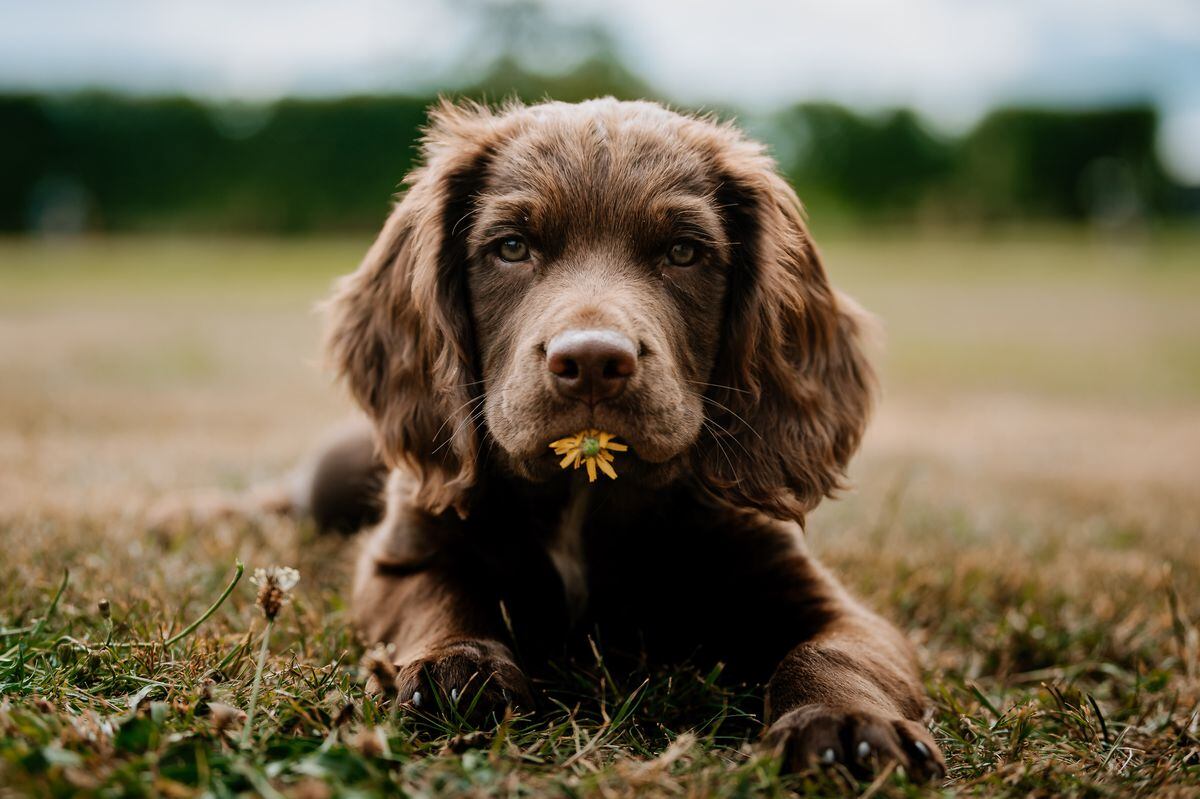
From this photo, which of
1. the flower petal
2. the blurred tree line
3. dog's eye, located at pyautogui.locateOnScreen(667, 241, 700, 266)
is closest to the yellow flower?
the flower petal

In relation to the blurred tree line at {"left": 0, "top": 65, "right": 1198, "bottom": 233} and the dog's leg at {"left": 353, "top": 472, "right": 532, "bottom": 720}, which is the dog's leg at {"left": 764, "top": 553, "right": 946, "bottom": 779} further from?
the blurred tree line at {"left": 0, "top": 65, "right": 1198, "bottom": 233}

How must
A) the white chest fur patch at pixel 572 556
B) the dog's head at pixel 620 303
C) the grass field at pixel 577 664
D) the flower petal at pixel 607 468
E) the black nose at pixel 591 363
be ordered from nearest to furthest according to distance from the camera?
the grass field at pixel 577 664 < the black nose at pixel 591 363 < the flower petal at pixel 607 468 < the dog's head at pixel 620 303 < the white chest fur patch at pixel 572 556

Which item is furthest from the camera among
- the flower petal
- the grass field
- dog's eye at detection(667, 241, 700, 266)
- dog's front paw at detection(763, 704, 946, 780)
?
dog's eye at detection(667, 241, 700, 266)

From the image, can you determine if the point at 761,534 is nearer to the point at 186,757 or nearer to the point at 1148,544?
the point at 186,757

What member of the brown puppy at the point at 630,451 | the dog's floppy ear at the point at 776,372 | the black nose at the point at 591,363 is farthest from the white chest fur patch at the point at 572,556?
the black nose at the point at 591,363

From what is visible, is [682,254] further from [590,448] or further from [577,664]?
[577,664]

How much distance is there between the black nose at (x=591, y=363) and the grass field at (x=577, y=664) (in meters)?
0.65

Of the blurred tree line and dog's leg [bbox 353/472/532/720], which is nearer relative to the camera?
dog's leg [bbox 353/472/532/720]

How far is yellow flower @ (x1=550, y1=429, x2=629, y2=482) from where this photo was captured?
7.60ft

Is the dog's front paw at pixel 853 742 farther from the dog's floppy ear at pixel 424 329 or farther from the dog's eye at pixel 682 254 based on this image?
the dog's eye at pixel 682 254

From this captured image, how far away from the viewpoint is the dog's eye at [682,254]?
107 inches

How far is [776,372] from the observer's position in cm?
284

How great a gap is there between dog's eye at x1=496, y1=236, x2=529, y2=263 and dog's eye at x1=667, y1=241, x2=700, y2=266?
1.24ft

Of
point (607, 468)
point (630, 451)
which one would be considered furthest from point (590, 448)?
point (630, 451)
